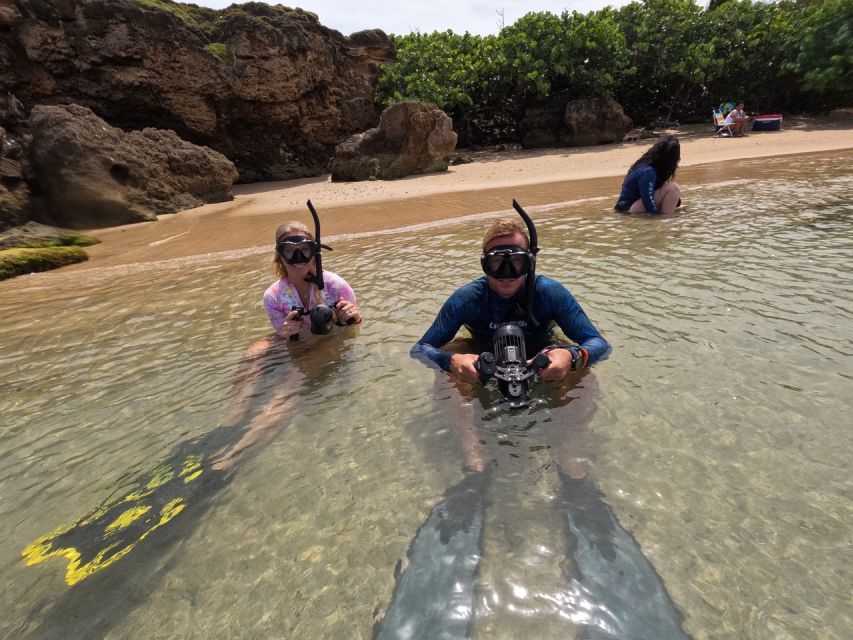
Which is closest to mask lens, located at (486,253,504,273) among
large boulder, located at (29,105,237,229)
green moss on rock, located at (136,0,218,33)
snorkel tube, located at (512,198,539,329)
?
snorkel tube, located at (512,198,539,329)

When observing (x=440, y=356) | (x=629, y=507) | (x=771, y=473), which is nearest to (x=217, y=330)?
(x=440, y=356)

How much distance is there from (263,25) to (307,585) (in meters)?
19.8

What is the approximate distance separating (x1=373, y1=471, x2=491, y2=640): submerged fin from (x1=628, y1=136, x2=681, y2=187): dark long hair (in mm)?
7283

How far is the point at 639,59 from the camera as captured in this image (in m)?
23.0

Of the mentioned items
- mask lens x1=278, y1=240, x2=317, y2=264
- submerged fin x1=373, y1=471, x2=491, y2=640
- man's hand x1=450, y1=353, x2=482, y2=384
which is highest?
mask lens x1=278, y1=240, x2=317, y2=264

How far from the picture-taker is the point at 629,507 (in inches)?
91.1

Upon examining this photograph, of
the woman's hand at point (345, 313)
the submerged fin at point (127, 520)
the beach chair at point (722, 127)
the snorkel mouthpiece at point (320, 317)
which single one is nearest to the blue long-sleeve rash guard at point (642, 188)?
the woman's hand at point (345, 313)

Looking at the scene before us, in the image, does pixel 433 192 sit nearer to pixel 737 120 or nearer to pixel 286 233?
pixel 286 233

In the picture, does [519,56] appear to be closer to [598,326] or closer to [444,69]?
[444,69]

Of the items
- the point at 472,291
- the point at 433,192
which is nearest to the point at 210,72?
the point at 433,192

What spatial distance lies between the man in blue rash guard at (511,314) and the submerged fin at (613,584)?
2.67ft

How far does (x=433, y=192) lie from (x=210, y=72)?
32.7 feet

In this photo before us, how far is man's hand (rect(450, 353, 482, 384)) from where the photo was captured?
287 centimetres

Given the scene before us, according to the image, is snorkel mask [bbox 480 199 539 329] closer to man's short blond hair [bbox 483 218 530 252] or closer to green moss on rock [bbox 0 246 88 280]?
man's short blond hair [bbox 483 218 530 252]
